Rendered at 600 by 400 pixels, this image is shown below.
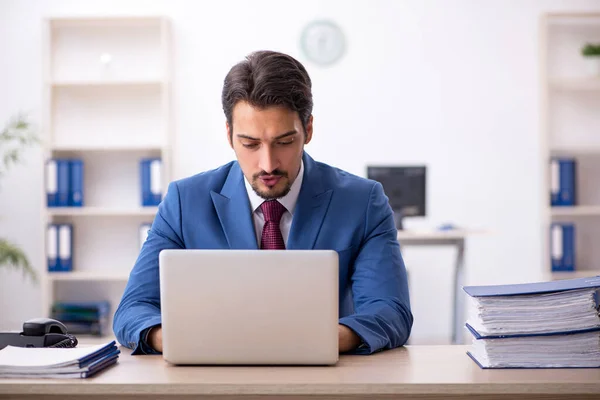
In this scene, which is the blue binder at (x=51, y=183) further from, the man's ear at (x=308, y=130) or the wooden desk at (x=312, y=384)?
the wooden desk at (x=312, y=384)

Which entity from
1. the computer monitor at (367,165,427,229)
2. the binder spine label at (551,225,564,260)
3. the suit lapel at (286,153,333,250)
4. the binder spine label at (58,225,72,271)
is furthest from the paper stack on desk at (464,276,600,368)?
the binder spine label at (58,225,72,271)

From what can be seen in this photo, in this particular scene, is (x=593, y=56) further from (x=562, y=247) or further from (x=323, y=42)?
(x=323, y=42)

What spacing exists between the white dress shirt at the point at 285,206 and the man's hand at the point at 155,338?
0.44m

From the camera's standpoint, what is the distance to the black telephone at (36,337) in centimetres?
164

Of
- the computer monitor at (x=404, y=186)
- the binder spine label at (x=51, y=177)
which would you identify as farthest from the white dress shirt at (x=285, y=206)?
the binder spine label at (x=51, y=177)

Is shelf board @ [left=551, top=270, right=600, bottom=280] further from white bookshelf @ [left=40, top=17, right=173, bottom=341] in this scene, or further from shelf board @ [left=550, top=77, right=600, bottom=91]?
white bookshelf @ [left=40, top=17, right=173, bottom=341]

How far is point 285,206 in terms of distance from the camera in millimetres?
2010

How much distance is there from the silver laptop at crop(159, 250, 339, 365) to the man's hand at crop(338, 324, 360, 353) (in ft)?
0.59

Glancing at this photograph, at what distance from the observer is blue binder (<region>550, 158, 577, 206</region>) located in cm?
533

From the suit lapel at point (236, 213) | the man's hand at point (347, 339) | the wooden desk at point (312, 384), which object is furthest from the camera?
the suit lapel at point (236, 213)

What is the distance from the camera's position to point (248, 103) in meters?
1.88

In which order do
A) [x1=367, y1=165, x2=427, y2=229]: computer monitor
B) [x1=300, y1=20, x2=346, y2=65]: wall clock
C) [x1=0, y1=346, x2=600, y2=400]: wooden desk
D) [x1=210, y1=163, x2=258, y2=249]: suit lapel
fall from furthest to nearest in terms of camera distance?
[x1=300, y1=20, x2=346, y2=65]: wall clock
[x1=367, y1=165, x2=427, y2=229]: computer monitor
[x1=210, y1=163, x2=258, y2=249]: suit lapel
[x1=0, y1=346, x2=600, y2=400]: wooden desk

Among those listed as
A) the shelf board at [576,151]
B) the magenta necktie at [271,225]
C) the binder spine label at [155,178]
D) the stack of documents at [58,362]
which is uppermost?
the shelf board at [576,151]

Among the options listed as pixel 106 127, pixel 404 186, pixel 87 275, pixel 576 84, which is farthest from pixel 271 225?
pixel 576 84
